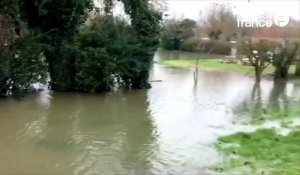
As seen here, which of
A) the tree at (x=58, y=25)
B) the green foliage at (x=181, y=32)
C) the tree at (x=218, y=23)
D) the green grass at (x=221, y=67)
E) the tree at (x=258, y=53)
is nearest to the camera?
the tree at (x=58, y=25)

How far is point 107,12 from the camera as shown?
57.1ft

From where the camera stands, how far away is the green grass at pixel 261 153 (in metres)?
7.39

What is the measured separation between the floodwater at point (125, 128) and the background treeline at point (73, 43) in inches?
29.5

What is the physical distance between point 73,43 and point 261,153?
1025cm

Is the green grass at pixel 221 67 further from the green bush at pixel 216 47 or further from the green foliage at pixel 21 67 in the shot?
the green foliage at pixel 21 67

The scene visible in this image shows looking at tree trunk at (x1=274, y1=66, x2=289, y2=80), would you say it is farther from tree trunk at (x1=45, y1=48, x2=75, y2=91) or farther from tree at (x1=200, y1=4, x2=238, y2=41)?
tree trunk at (x1=45, y1=48, x2=75, y2=91)

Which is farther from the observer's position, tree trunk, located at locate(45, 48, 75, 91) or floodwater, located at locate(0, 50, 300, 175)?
tree trunk, located at locate(45, 48, 75, 91)

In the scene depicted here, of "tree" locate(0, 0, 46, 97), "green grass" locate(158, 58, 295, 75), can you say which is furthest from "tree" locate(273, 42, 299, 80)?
"tree" locate(0, 0, 46, 97)

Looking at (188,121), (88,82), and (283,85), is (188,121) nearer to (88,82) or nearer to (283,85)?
(88,82)

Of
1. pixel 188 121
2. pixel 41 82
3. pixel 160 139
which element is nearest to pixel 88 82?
pixel 41 82

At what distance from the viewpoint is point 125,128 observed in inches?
439

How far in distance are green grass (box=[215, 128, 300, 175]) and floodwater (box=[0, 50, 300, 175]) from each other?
12.7 inches

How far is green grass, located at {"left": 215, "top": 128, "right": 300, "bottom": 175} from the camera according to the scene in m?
7.39

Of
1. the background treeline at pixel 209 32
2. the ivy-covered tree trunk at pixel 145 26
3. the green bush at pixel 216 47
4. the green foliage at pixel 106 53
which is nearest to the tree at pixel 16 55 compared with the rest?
the green foliage at pixel 106 53
